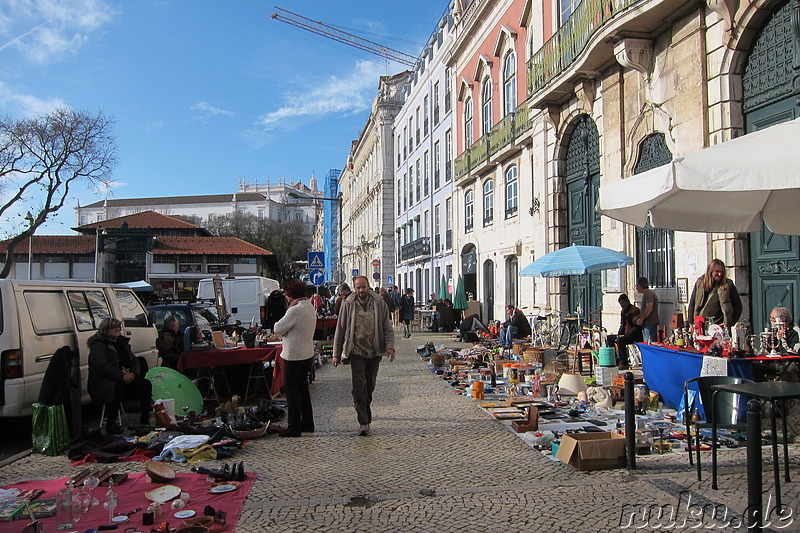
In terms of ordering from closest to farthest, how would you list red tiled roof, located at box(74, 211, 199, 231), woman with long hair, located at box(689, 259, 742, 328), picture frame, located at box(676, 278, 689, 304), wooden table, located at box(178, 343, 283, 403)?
woman with long hair, located at box(689, 259, 742, 328) → wooden table, located at box(178, 343, 283, 403) → picture frame, located at box(676, 278, 689, 304) → red tiled roof, located at box(74, 211, 199, 231)

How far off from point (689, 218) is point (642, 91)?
6.77 meters

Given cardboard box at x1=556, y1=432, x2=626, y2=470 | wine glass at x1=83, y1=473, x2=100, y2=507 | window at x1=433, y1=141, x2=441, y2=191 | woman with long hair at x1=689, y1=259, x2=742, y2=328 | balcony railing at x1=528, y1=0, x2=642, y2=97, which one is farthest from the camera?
window at x1=433, y1=141, x2=441, y2=191

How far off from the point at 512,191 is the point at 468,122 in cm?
672

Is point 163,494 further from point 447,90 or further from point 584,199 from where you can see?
point 447,90

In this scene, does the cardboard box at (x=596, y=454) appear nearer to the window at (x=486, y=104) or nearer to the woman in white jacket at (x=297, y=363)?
the woman in white jacket at (x=297, y=363)

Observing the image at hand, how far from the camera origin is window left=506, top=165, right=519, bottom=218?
2070 centimetres

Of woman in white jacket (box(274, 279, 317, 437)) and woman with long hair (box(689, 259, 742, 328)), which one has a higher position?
woman with long hair (box(689, 259, 742, 328))

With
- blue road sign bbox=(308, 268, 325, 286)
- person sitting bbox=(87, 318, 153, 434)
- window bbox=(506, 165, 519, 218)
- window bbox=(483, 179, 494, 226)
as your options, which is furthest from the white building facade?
person sitting bbox=(87, 318, 153, 434)

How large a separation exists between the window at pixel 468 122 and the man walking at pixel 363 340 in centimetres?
2014

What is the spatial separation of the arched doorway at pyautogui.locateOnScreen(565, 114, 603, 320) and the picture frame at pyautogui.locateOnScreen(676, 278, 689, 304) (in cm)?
346

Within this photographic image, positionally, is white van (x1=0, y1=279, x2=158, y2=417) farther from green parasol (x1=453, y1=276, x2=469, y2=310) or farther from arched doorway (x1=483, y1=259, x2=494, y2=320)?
arched doorway (x1=483, y1=259, x2=494, y2=320)

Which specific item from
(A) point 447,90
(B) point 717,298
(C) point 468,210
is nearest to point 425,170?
(A) point 447,90

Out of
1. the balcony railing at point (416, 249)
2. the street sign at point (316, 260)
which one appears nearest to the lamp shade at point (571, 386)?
the street sign at point (316, 260)

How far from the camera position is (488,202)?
23.9m
